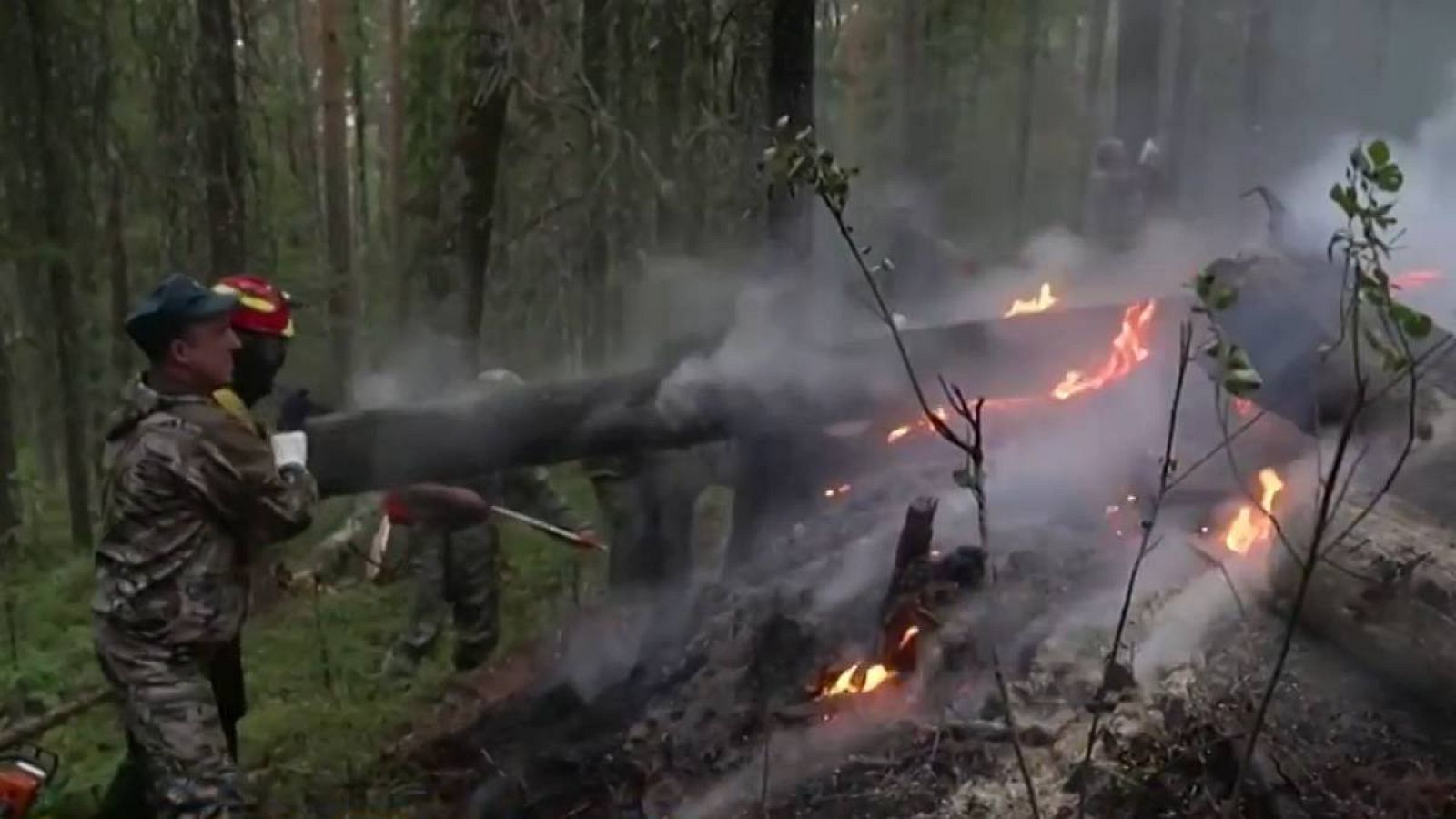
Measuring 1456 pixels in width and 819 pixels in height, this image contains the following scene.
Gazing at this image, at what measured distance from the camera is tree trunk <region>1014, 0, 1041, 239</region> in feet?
75.0

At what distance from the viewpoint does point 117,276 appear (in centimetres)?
1091

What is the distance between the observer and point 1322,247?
8141 mm

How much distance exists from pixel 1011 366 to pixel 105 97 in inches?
252

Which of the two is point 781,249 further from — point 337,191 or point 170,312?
point 337,191

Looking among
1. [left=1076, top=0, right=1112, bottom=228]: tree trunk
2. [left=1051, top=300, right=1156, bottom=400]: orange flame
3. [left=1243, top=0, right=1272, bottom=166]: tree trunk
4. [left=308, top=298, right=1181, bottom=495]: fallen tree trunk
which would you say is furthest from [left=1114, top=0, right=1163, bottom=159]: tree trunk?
[left=1076, top=0, right=1112, bottom=228]: tree trunk

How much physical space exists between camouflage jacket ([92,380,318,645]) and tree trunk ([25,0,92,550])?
17.1ft

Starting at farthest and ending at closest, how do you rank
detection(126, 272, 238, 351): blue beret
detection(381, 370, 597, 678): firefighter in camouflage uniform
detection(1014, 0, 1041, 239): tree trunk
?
detection(1014, 0, 1041, 239): tree trunk
detection(381, 370, 597, 678): firefighter in camouflage uniform
detection(126, 272, 238, 351): blue beret

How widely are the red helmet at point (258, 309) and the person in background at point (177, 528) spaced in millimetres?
356

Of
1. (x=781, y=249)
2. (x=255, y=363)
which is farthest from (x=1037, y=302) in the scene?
(x=255, y=363)

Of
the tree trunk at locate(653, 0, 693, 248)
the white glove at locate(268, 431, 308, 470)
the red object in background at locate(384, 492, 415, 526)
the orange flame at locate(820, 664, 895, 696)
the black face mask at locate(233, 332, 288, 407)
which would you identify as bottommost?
the orange flame at locate(820, 664, 895, 696)

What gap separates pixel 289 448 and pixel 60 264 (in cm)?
574

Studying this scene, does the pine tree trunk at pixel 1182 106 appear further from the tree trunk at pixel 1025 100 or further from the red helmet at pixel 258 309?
the red helmet at pixel 258 309

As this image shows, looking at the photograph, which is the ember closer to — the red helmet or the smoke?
the smoke

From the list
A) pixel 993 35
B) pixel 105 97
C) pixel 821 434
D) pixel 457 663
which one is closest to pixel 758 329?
pixel 821 434
